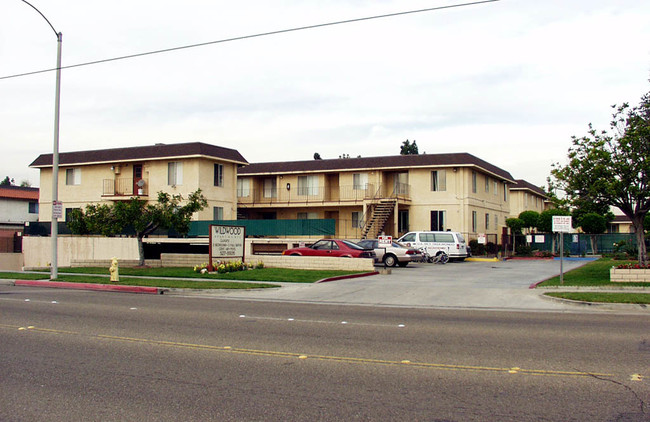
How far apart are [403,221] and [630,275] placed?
24216 millimetres

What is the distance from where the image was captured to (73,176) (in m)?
44.0

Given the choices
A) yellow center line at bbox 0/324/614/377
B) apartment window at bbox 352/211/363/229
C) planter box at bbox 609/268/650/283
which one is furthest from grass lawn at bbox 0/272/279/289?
apartment window at bbox 352/211/363/229

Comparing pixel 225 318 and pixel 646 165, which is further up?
pixel 646 165

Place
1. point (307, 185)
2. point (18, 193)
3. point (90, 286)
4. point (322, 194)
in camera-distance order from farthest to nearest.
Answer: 1. point (18, 193)
2. point (307, 185)
3. point (322, 194)
4. point (90, 286)

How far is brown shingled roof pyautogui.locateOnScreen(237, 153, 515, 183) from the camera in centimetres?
4047

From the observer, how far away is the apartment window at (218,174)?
135 ft

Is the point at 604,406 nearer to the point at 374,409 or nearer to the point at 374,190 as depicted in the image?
the point at 374,409

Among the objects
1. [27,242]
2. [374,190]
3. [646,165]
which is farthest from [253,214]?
[646,165]

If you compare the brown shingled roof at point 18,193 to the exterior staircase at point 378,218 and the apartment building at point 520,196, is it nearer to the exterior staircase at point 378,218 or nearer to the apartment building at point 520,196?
the exterior staircase at point 378,218

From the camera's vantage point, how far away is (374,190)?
4228 centimetres

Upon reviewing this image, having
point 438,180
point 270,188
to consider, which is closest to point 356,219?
point 438,180

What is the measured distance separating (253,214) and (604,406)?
4267 cm

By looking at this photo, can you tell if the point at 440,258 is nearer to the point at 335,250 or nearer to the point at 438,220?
the point at 438,220

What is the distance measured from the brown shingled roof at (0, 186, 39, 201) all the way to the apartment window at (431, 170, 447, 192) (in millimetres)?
36006
